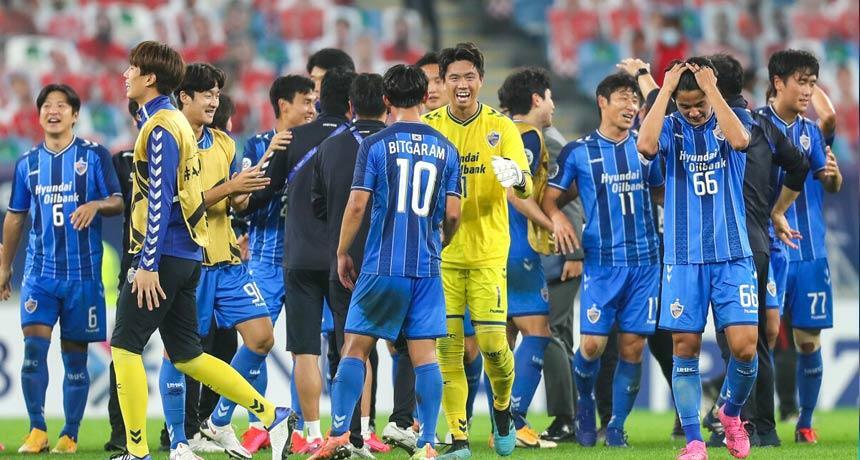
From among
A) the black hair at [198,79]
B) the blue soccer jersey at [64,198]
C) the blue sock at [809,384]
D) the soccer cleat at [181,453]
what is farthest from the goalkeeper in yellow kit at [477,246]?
the blue sock at [809,384]

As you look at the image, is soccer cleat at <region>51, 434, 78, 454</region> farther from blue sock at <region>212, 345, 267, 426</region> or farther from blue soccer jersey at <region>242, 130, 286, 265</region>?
blue soccer jersey at <region>242, 130, 286, 265</region>

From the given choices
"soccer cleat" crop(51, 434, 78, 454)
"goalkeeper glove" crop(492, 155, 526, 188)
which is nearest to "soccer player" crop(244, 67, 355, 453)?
"goalkeeper glove" crop(492, 155, 526, 188)

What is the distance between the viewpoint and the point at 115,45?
17.8m

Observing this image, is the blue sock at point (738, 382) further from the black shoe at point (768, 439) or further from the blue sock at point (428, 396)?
the blue sock at point (428, 396)

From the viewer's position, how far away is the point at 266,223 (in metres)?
9.14

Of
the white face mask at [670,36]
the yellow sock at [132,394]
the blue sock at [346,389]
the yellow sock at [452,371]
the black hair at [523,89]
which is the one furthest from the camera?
the white face mask at [670,36]

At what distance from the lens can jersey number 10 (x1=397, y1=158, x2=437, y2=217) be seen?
7.15 meters

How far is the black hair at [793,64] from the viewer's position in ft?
28.9

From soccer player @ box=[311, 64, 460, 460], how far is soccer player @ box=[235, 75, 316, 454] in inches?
67.6

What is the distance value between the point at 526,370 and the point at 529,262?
0.70m

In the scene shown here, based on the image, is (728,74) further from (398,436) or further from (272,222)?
(272,222)

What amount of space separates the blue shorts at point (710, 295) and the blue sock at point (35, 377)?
4106 mm

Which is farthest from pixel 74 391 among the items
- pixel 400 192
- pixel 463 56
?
pixel 463 56

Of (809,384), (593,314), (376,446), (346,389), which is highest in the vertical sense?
(593,314)
